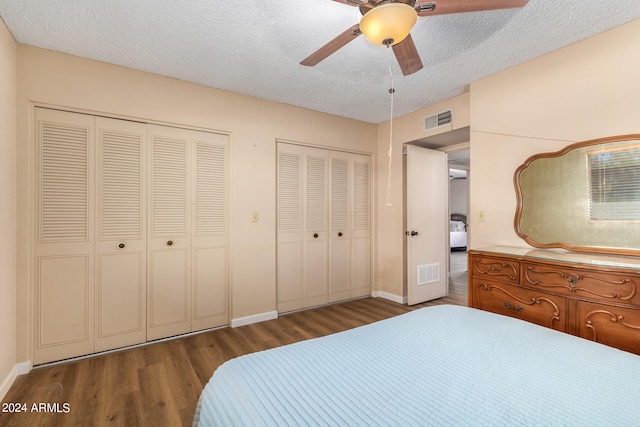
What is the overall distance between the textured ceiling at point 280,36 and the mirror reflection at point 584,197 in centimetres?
89

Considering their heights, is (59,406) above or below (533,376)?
below

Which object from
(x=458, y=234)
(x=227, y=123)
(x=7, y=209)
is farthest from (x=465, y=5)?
(x=458, y=234)

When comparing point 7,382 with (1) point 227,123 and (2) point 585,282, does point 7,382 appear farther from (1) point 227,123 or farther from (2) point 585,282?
(2) point 585,282

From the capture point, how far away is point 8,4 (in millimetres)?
1819

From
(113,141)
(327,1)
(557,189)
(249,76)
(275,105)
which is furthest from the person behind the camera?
(275,105)

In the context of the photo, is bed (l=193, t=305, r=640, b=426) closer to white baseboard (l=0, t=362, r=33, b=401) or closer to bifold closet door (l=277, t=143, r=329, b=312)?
white baseboard (l=0, t=362, r=33, b=401)

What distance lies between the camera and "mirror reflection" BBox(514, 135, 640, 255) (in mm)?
1982

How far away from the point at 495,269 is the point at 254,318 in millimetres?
2481

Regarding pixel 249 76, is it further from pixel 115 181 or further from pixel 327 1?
pixel 115 181

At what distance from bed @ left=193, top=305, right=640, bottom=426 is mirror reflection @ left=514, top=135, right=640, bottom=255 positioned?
47.7 inches

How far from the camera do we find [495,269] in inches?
91.4

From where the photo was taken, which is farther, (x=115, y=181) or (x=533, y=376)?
(x=115, y=181)

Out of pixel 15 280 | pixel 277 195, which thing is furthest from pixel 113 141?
pixel 277 195

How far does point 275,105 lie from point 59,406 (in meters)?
3.21
